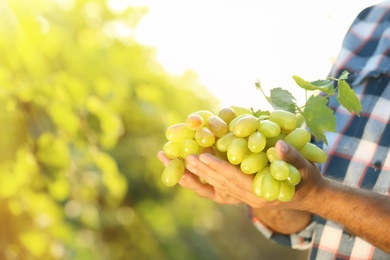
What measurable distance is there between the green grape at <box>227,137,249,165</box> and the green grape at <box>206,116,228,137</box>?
0.09 meters

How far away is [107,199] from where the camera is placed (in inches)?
194

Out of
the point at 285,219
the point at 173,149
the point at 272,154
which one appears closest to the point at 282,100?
the point at 272,154

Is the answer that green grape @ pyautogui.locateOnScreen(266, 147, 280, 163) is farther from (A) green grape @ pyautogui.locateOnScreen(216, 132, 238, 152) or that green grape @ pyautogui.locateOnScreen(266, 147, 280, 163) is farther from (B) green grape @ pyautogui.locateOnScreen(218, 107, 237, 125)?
(B) green grape @ pyautogui.locateOnScreen(218, 107, 237, 125)

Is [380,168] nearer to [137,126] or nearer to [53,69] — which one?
[53,69]

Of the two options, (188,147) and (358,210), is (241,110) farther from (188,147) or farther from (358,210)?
(358,210)

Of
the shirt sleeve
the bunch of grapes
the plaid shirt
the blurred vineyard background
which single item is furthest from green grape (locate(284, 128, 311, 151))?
the blurred vineyard background

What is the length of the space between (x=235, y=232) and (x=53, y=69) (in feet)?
15.9

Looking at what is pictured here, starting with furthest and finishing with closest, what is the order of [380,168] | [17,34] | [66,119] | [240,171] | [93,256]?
[93,256] → [66,119] → [17,34] → [380,168] → [240,171]

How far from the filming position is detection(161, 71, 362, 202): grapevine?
183cm

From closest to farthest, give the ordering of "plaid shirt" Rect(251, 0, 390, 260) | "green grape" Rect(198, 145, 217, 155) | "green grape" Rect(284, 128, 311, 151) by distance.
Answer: "green grape" Rect(284, 128, 311, 151)
"green grape" Rect(198, 145, 217, 155)
"plaid shirt" Rect(251, 0, 390, 260)

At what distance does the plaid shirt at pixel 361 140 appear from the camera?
2465 mm

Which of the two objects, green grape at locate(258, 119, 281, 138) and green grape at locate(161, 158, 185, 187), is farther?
green grape at locate(161, 158, 185, 187)

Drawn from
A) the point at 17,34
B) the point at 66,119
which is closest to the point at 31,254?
the point at 66,119

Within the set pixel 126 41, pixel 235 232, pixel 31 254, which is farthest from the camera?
pixel 235 232
